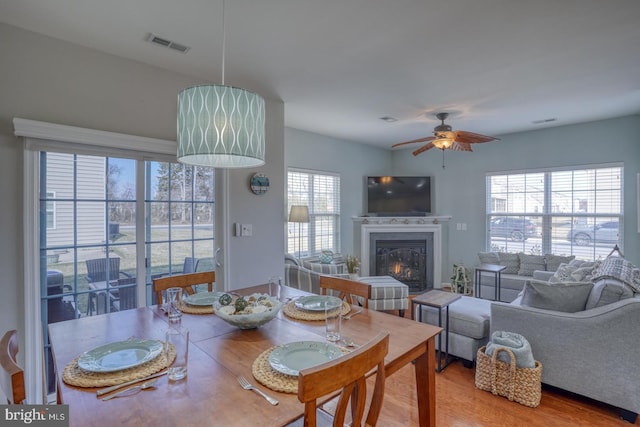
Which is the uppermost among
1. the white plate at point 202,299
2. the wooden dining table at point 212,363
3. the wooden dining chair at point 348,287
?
the wooden dining chair at point 348,287

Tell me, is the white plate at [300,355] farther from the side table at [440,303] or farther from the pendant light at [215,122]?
the side table at [440,303]

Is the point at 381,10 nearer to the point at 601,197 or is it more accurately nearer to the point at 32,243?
the point at 32,243

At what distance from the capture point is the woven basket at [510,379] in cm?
228

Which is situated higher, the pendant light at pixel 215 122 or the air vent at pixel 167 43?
the air vent at pixel 167 43

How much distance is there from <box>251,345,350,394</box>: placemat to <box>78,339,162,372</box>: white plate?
0.41 m

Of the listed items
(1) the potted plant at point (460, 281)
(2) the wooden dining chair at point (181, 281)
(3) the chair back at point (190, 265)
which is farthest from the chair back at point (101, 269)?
(1) the potted plant at point (460, 281)

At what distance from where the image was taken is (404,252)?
5805 mm

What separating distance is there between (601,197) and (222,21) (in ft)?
17.5

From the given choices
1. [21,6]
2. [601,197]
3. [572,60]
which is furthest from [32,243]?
[601,197]

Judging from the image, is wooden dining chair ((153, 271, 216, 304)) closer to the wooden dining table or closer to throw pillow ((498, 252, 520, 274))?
the wooden dining table

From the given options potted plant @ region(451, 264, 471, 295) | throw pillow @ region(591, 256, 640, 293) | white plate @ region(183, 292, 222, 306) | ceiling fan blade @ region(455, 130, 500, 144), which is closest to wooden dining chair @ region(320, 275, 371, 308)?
white plate @ region(183, 292, 222, 306)

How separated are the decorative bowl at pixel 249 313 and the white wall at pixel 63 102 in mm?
1574

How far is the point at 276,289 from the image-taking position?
202 cm

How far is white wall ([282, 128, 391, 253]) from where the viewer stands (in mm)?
4918
